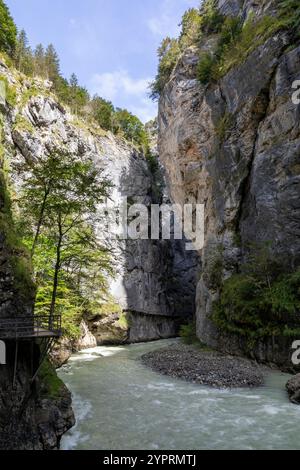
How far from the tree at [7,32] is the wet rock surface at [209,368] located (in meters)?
37.4

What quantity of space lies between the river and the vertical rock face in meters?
6.13

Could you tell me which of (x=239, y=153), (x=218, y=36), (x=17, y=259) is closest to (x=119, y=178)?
(x=218, y=36)

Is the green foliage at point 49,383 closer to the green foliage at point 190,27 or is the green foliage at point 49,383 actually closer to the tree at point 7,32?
the green foliage at point 190,27

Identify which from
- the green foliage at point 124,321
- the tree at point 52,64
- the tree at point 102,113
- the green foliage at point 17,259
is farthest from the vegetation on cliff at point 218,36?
the green foliage at point 124,321

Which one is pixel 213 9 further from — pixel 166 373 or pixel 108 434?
pixel 108 434

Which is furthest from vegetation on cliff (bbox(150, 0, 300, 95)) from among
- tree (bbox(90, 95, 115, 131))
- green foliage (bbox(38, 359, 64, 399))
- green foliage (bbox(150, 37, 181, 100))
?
green foliage (bbox(38, 359, 64, 399))

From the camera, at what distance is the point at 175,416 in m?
11.3

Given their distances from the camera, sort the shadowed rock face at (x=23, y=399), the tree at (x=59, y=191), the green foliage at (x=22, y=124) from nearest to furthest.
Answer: the shadowed rock face at (x=23, y=399) → the tree at (x=59, y=191) → the green foliage at (x=22, y=124)

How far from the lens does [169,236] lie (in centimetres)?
4803

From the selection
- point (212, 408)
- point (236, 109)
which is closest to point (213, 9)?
point (236, 109)

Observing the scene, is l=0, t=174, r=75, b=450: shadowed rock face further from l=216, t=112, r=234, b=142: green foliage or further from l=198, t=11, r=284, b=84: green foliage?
l=198, t=11, r=284, b=84: green foliage

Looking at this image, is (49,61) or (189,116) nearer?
(189,116)

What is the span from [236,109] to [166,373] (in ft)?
64.1

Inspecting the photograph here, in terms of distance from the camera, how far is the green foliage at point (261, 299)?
1730 centimetres
